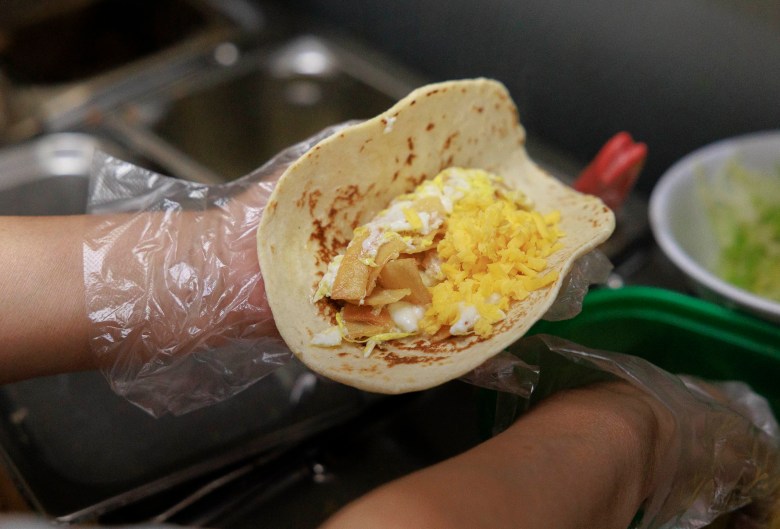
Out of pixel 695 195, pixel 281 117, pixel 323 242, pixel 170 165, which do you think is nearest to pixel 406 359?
pixel 323 242

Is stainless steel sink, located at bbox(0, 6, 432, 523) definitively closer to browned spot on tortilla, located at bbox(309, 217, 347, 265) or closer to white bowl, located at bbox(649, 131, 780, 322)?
browned spot on tortilla, located at bbox(309, 217, 347, 265)

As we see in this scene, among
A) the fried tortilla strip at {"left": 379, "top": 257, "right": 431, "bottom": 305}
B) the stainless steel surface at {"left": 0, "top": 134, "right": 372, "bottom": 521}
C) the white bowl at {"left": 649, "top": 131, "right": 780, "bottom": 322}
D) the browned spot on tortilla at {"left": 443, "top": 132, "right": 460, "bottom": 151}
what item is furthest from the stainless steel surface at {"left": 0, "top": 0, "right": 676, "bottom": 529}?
the browned spot on tortilla at {"left": 443, "top": 132, "right": 460, "bottom": 151}

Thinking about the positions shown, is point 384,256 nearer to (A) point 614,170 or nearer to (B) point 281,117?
(A) point 614,170

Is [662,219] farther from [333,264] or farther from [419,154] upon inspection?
[333,264]

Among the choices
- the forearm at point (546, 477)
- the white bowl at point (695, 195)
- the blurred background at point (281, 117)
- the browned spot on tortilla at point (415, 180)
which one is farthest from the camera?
the white bowl at point (695, 195)

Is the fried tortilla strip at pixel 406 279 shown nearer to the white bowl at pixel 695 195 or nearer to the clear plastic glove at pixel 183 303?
the clear plastic glove at pixel 183 303

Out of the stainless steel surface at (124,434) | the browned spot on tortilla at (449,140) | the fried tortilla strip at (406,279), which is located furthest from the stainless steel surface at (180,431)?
the browned spot on tortilla at (449,140)

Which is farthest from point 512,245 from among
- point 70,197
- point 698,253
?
point 70,197
